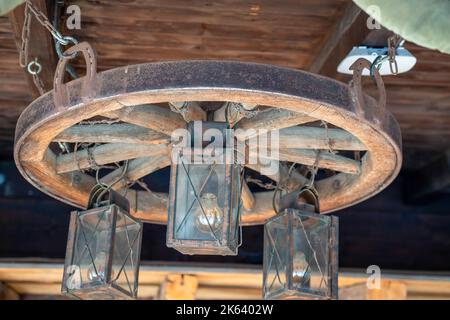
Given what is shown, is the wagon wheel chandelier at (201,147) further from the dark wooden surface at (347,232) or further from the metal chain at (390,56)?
the dark wooden surface at (347,232)

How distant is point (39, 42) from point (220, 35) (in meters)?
0.68

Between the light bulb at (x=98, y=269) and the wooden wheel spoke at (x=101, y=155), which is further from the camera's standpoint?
the wooden wheel spoke at (x=101, y=155)

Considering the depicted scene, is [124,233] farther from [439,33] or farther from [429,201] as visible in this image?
[429,201]

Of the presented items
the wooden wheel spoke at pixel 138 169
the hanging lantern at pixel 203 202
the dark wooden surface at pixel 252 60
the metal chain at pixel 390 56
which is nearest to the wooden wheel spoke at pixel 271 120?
the hanging lantern at pixel 203 202

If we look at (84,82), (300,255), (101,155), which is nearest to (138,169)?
(101,155)

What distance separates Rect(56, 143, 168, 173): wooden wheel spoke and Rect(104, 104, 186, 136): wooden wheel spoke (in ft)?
0.58

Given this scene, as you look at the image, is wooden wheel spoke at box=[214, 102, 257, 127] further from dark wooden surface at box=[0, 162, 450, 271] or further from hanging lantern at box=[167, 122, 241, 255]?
dark wooden surface at box=[0, 162, 450, 271]

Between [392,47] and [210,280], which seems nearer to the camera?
[392,47]

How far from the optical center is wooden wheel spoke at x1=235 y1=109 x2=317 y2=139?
2303mm

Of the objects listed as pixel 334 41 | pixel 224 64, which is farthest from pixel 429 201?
pixel 224 64

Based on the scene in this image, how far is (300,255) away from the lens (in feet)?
8.04

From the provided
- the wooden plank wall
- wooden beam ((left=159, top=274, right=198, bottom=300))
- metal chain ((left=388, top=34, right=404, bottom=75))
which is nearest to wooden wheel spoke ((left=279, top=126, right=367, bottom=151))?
metal chain ((left=388, top=34, right=404, bottom=75))

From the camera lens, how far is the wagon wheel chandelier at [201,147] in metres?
1.98

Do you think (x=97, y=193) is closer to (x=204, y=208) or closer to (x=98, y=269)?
(x=98, y=269)
